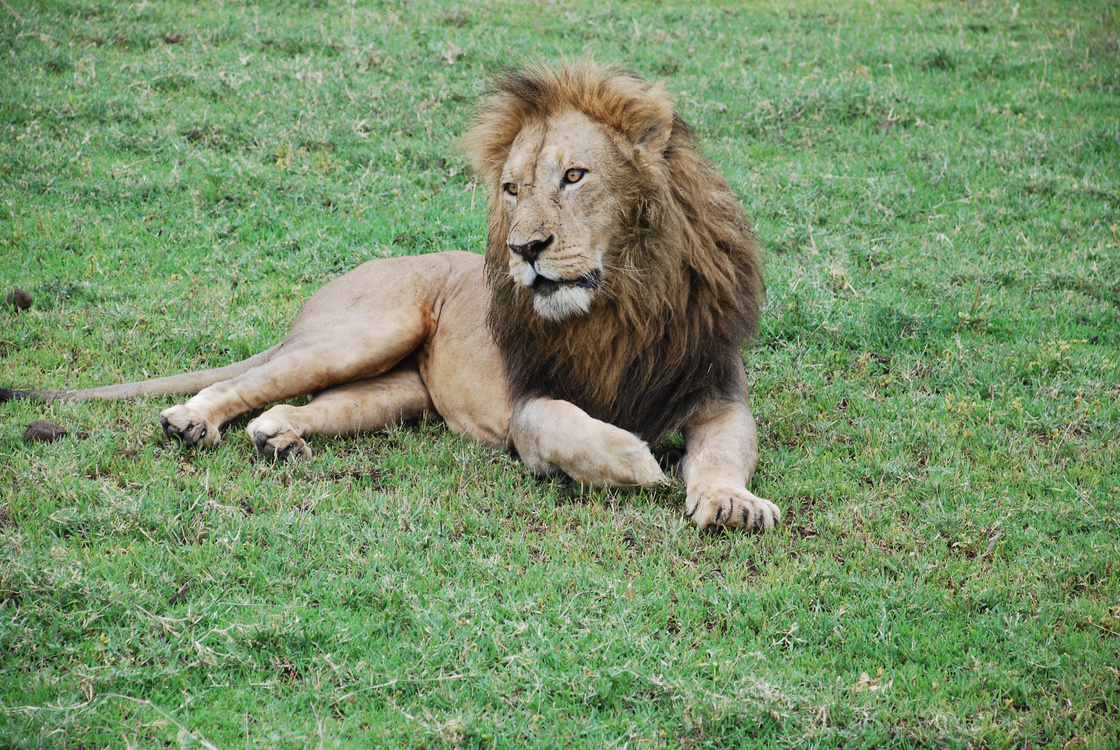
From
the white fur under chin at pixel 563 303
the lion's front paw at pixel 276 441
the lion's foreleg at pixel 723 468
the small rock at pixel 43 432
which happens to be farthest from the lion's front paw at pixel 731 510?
the small rock at pixel 43 432

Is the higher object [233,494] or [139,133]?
[139,133]

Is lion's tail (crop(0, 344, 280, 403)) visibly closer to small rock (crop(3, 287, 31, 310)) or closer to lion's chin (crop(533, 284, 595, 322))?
small rock (crop(3, 287, 31, 310))

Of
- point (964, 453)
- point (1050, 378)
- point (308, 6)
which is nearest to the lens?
point (964, 453)

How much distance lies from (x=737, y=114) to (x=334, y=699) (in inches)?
262

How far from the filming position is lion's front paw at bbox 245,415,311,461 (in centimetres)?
411

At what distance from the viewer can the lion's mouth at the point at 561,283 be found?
12.0 ft

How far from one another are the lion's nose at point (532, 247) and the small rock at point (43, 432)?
2.03 m

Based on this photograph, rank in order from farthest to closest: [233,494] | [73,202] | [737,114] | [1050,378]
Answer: [737,114]
[73,202]
[1050,378]
[233,494]

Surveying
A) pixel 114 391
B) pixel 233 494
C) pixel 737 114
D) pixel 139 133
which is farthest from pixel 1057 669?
pixel 139 133

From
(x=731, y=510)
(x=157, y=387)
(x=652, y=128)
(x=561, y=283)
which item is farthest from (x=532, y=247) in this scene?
(x=157, y=387)

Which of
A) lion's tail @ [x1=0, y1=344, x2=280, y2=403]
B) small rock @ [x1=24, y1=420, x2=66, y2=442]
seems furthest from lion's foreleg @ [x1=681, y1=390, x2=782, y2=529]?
small rock @ [x1=24, y1=420, x2=66, y2=442]

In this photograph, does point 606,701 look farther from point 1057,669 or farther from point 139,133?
point 139,133

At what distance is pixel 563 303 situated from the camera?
370cm

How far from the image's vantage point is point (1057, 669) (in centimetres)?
285
